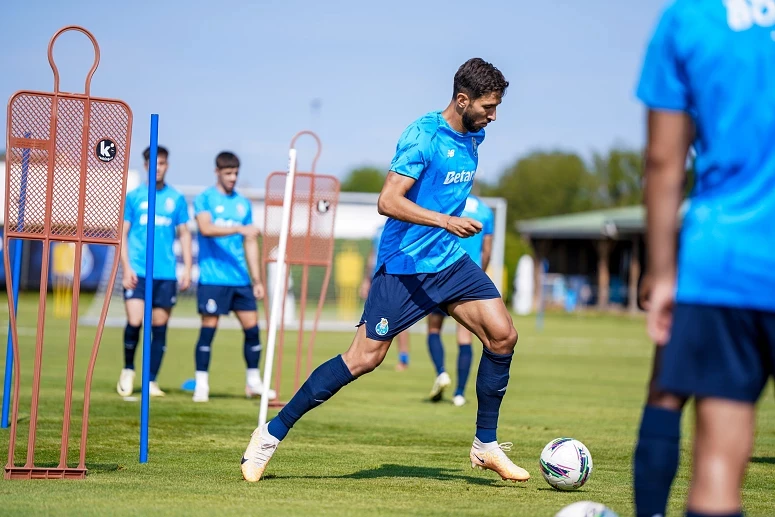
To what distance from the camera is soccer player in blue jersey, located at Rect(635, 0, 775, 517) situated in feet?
9.84

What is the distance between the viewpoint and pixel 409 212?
5648 mm

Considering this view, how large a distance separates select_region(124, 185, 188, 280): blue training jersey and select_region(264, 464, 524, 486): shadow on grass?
211 inches

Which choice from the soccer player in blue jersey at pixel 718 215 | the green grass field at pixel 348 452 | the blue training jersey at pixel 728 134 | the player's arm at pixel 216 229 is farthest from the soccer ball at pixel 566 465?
the player's arm at pixel 216 229

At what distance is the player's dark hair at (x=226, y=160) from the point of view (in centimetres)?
1112

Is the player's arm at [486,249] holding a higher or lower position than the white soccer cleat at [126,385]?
higher

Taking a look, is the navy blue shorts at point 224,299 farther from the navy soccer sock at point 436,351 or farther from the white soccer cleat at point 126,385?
the navy soccer sock at point 436,351

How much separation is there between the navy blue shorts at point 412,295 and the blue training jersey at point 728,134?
3.06 m

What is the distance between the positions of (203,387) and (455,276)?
18.1ft

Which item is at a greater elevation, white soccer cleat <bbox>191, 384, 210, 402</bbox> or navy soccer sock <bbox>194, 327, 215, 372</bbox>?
navy soccer sock <bbox>194, 327, 215, 372</bbox>

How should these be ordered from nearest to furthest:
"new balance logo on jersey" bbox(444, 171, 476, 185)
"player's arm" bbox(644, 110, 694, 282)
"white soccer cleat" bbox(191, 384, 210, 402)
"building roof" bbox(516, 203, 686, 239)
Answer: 1. "player's arm" bbox(644, 110, 694, 282)
2. "new balance logo on jersey" bbox(444, 171, 476, 185)
3. "white soccer cleat" bbox(191, 384, 210, 402)
4. "building roof" bbox(516, 203, 686, 239)

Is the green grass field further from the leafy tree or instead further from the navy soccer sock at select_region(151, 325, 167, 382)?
the leafy tree

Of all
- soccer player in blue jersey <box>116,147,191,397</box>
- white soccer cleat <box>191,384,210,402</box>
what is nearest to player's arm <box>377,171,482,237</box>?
white soccer cleat <box>191,384,210,402</box>

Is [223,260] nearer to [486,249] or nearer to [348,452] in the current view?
[486,249]

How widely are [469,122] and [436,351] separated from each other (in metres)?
6.70
